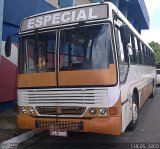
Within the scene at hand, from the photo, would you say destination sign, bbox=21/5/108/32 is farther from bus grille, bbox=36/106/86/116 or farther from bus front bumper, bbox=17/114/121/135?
bus front bumper, bbox=17/114/121/135

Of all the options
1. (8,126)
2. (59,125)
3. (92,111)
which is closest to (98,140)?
(59,125)

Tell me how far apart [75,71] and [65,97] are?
56cm

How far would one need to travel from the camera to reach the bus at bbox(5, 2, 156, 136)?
6738 millimetres

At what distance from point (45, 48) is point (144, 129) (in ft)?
A: 12.2

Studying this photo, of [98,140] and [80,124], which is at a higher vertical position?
[80,124]

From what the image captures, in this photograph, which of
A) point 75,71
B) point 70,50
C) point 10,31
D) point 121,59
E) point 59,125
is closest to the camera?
point 75,71

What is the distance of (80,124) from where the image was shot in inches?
268

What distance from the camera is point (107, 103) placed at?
22.0 ft

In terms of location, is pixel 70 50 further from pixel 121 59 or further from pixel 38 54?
pixel 121 59

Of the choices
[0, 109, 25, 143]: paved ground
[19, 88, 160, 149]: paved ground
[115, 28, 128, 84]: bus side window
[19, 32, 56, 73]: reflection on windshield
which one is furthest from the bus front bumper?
[0, 109, 25, 143]: paved ground

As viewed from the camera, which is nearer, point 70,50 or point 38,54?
point 70,50

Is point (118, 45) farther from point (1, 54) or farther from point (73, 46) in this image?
point (1, 54)

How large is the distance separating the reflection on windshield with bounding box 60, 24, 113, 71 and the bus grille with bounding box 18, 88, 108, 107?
47 centimetres

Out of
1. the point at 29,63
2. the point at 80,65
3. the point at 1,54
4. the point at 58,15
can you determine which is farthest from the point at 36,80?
the point at 1,54
